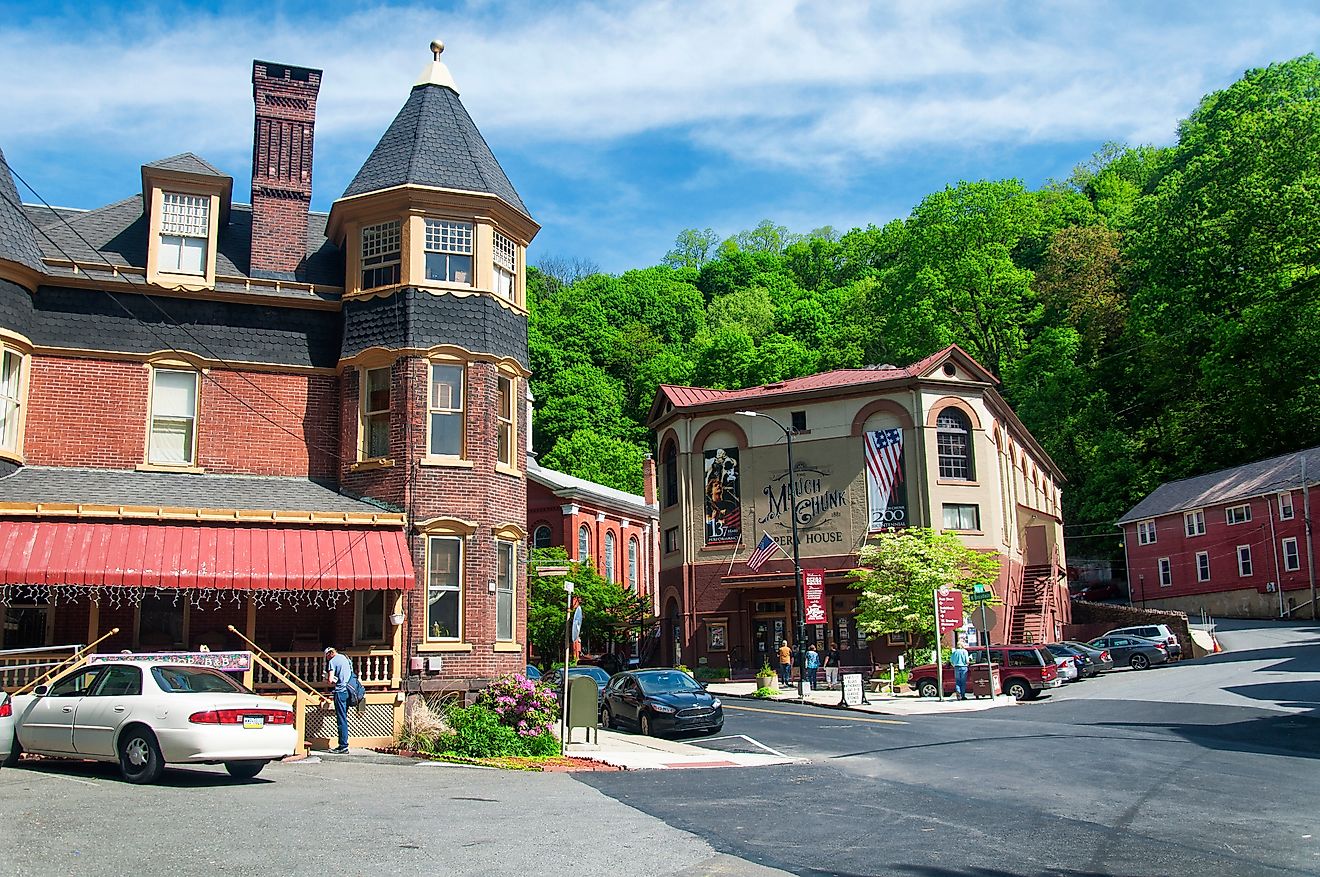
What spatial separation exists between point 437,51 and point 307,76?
9.76 feet

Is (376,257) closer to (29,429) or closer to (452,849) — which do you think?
(29,429)

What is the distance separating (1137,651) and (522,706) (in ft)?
98.1

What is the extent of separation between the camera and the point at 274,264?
25250 millimetres

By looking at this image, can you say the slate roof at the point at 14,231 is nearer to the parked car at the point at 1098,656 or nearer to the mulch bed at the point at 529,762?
the mulch bed at the point at 529,762

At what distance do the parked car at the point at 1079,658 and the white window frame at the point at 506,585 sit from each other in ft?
70.6

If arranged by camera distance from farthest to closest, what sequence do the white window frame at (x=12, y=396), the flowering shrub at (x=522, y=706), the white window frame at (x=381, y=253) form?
the white window frame at (x=381, y=253) → the white window frame at (x=12, y=396) → the flowering shrub at (x=522, y=706)

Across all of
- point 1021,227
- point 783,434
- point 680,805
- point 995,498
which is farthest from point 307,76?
point 1021,227

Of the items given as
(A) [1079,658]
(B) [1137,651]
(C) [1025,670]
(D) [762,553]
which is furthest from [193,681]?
(B) [1137,651]

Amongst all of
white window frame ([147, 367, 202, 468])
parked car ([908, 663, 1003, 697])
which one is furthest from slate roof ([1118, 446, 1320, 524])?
white window frame ([147, 367, 202, 468])

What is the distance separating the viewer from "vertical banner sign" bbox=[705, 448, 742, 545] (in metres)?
46.5

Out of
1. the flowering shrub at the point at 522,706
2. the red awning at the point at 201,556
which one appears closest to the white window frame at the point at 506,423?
the red awning at the point at 201,556

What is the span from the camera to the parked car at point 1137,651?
42438mm

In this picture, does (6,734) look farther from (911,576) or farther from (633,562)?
(633,562)

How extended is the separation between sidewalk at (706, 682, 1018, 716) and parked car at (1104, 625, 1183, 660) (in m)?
12.4
